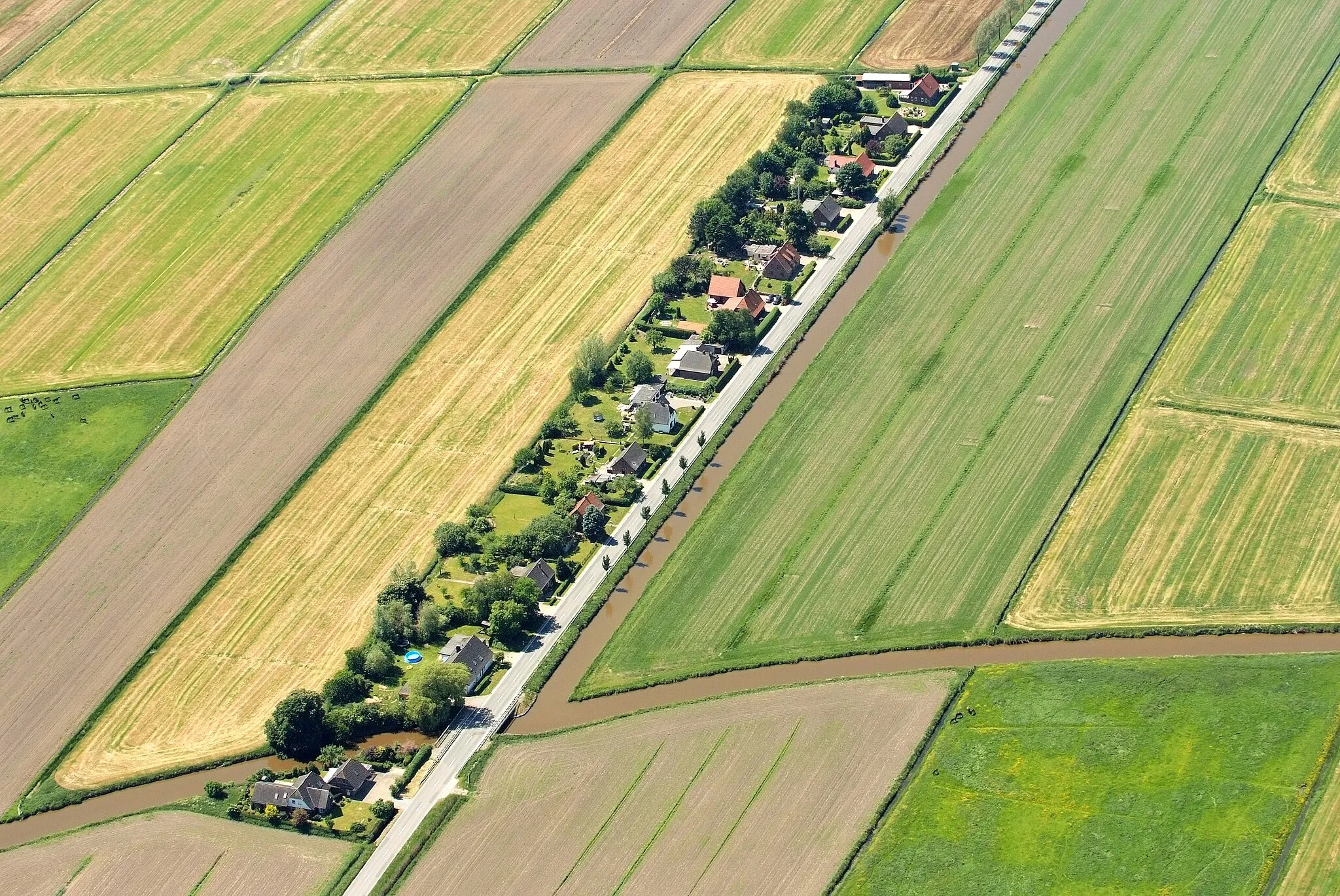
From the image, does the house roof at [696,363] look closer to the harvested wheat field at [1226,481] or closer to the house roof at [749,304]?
the house roof at [749,304]

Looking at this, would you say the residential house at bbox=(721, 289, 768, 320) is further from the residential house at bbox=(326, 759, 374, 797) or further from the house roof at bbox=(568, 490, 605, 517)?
the residential house at bbox=(326, 759, 374, 797)

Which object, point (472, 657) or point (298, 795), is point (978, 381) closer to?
point (472, 657)

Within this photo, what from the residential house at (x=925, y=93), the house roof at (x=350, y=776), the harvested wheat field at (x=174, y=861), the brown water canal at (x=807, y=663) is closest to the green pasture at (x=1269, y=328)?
the brown water canal at (x=807, y=663)

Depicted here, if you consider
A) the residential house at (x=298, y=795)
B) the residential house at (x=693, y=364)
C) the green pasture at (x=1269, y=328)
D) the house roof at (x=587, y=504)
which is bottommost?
the green pasture at (x=1269, y=328)

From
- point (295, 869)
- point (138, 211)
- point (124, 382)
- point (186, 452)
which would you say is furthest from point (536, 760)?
point (138, 211)

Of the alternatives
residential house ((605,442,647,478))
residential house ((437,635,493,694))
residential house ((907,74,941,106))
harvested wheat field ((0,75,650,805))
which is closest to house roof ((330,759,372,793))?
residential house ((437,635,493,694))

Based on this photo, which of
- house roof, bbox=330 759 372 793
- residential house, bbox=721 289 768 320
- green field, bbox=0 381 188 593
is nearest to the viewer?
house roof, bbox=330 759 372 793

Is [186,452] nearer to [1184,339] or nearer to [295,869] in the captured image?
[295,869]
